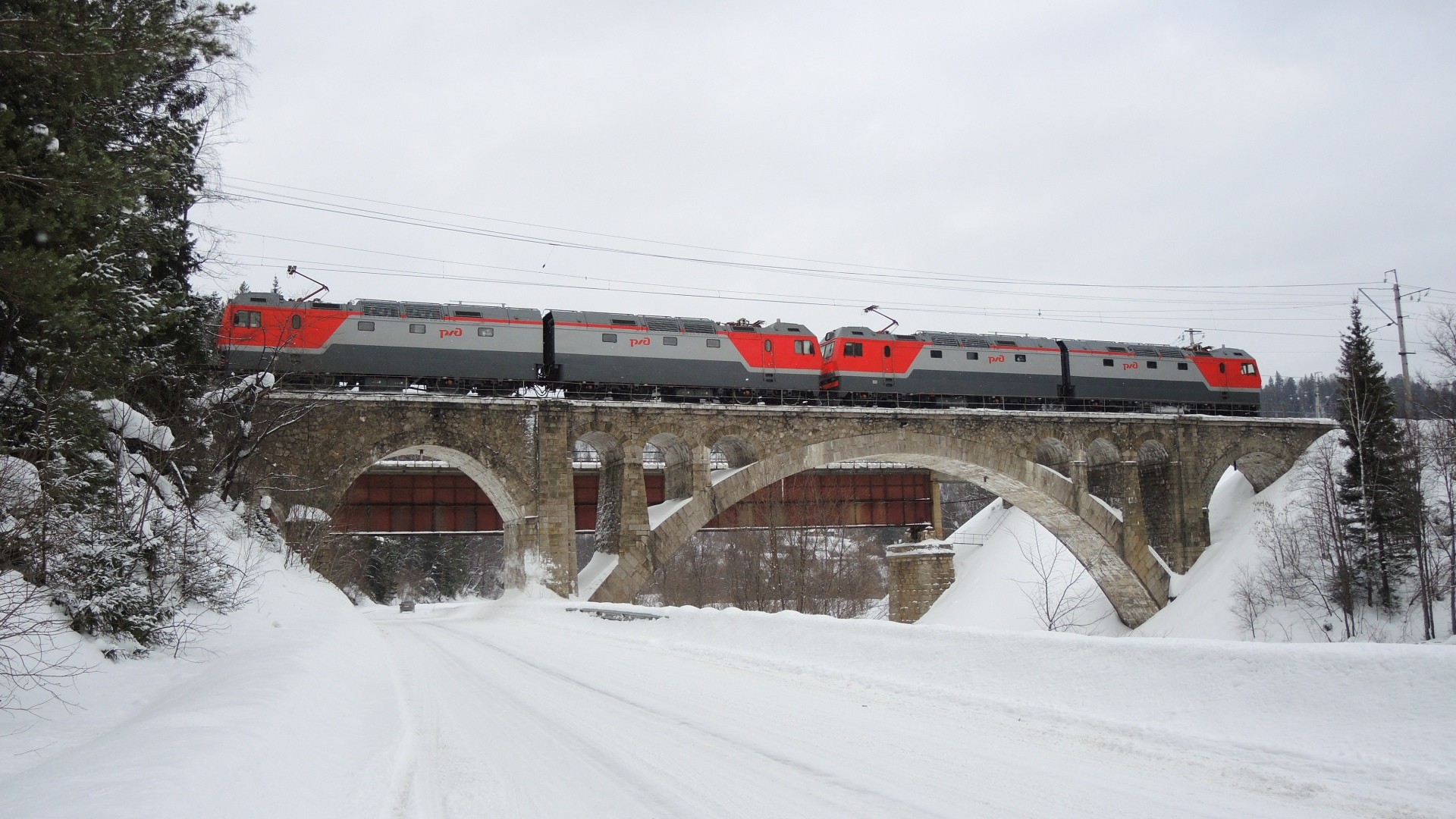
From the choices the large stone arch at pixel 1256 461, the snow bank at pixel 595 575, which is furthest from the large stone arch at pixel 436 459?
the large stone arch at pixel 1256 461

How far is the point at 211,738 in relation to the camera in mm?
5855

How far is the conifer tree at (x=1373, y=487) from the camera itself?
32.5 metres

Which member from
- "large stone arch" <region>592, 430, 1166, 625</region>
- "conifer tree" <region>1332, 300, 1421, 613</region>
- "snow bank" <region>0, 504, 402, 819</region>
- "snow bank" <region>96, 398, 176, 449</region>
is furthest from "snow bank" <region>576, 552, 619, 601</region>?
"conifer tree" <region>1332, 300, 1421, 613</region>

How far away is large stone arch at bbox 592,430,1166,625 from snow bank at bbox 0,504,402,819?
20.2 meters

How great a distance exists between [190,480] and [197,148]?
7.14 meters

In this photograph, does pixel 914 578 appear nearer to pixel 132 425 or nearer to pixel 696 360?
pixel 696 360

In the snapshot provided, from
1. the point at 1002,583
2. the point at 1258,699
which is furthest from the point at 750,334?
the point at 1258,699

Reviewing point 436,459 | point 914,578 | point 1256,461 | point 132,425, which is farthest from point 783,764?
point 1256,461

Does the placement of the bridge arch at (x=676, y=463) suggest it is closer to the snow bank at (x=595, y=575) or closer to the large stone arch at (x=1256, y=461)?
the snow bank at (x=595, y=575)

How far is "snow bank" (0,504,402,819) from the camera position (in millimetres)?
4684

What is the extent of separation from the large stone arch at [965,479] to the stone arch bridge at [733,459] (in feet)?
0.24

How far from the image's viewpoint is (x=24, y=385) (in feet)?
34.7

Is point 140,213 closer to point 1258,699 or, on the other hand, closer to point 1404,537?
point 1258,699

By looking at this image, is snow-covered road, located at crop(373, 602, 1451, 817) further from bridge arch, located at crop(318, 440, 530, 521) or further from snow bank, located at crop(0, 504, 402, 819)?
bridge arch, located at crop(318, 440, 530, 521)
